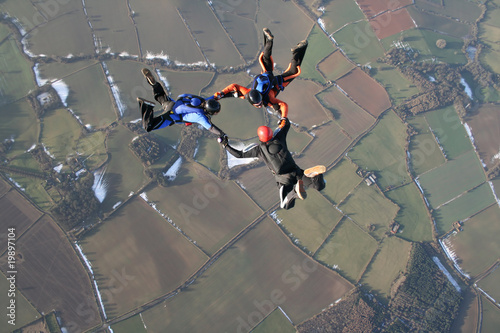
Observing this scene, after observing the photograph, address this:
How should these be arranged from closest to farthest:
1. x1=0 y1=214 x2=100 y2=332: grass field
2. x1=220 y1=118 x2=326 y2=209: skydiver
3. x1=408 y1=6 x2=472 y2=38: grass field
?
x1=220 y1=118 x2=326 y2=209: skydiver
x1=0 y1=214 x2=100 y2=332: grass field
x1=408 y1=6 x2=472 y2=38: grass field

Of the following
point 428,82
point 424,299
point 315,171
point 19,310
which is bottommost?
point 424,299

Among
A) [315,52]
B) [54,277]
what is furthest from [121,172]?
[315,52]

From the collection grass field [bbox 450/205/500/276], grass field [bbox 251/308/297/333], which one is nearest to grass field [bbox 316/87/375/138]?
grass field [bbox 450/205/500/276]

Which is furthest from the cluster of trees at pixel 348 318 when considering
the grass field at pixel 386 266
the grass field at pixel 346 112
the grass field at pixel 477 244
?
the grass field at pixel 346 112

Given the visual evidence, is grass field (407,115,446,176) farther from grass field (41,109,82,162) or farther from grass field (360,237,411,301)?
grass field (41,109,82,162)

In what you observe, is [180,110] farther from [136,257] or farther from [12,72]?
[12,72]
